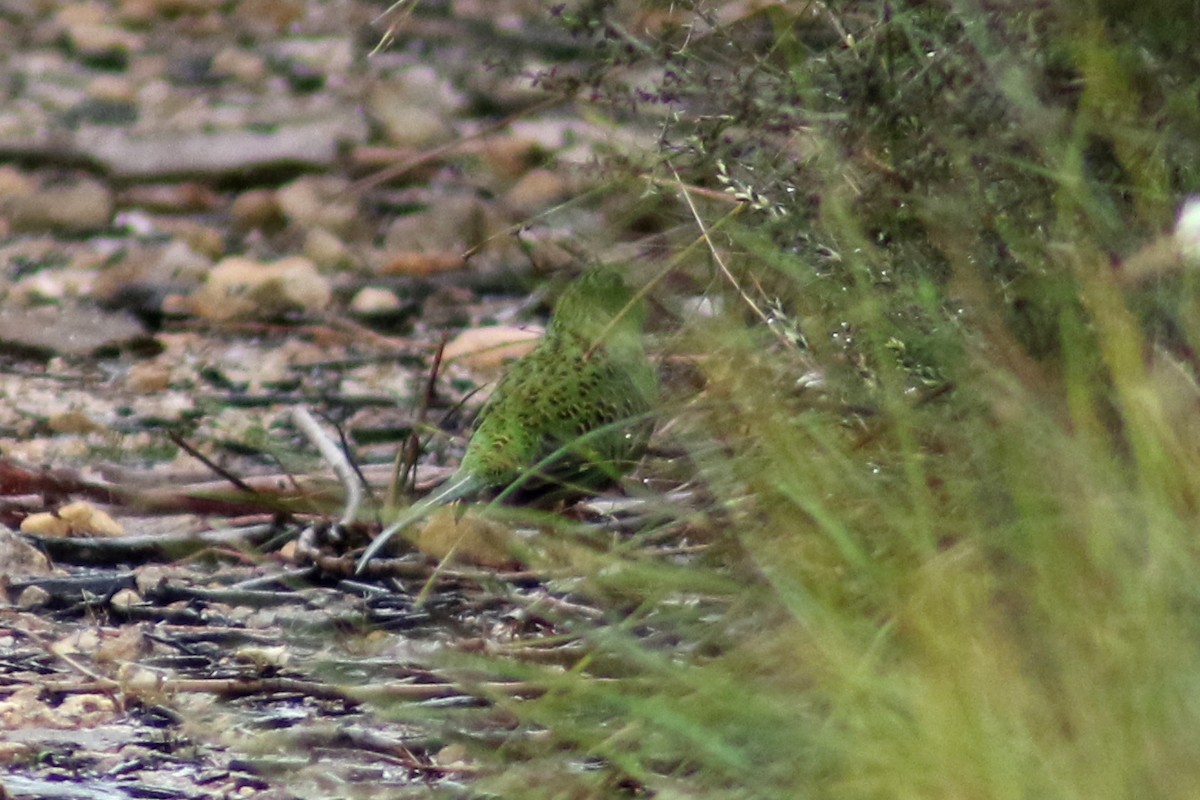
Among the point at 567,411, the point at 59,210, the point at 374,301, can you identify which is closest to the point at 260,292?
the point at 374,301

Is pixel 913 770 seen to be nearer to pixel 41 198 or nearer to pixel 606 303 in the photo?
pixel 606 303

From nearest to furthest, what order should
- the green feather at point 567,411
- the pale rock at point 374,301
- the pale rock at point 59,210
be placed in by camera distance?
1. the green feather at point 567,411
2. the pale rock at point 374,301
3. the pale rock at point 59,210

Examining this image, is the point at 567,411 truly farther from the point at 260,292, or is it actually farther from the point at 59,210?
the point at 59,210

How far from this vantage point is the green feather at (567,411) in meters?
2.01

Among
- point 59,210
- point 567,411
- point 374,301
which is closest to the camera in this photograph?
point 567,411

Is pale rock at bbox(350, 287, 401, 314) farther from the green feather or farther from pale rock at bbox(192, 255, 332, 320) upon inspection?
the green feather

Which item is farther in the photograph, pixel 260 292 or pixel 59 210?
pixel 59 210

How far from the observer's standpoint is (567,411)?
2.14m

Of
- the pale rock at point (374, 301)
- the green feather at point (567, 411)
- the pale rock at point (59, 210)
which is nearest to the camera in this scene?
the green feather at point (567, 411)

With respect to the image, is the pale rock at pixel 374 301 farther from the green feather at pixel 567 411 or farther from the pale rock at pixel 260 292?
the green feather at pixel 567 411

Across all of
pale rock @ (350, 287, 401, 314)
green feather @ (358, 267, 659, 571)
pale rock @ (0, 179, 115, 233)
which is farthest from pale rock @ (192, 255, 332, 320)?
green feather @ (358, 267, 659, 571)

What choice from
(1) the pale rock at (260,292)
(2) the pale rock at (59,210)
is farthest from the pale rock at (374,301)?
(2) the pale rock at (59,210)

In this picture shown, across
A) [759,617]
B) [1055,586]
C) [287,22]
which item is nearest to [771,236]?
[759,617]

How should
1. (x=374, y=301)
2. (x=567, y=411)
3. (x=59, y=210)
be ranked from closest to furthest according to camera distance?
(x=567, y=411)
(x=374, y=301)
(x=59, y=210)
